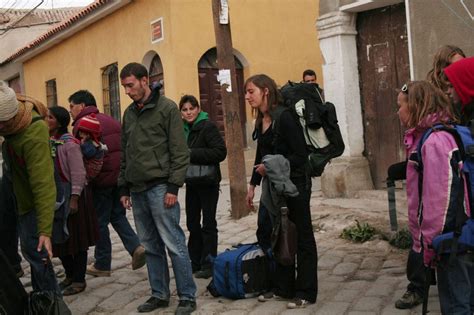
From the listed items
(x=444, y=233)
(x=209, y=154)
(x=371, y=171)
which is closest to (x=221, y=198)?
(x=371, y=171)

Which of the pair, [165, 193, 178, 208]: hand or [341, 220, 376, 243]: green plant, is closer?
[165, 193, 178, 208]: hand

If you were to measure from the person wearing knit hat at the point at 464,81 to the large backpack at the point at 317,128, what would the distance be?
54.8 inches

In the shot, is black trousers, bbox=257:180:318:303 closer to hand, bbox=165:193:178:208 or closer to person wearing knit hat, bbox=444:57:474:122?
hand, bbox=165:193:178:208

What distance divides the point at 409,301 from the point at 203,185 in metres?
2.21

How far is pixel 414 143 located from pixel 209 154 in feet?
7.24

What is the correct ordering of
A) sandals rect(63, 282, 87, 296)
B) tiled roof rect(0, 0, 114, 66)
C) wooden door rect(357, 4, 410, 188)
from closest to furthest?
1. sandals rect(63, 282, 87, 296)
2. wooden door rect(357, 4, 410, 188)
3. tiled roof rect(0, 0, 114, 66)

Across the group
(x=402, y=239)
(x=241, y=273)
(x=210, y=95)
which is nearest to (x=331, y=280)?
(x=241, y=273)

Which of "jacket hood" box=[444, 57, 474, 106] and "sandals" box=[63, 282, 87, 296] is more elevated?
"jacket hood" box=[444, 57, 474, 106]

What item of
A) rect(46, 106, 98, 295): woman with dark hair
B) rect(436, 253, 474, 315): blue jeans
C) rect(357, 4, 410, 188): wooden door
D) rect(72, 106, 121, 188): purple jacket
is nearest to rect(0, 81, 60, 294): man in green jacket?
rect(46, 106, 98, 295): woman with dark hair

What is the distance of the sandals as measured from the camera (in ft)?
20.9

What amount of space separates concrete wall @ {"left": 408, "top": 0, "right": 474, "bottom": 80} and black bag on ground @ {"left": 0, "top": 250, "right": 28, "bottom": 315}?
5476mm

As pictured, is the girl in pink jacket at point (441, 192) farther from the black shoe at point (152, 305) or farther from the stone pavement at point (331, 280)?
the black shoe at point (152, 305)

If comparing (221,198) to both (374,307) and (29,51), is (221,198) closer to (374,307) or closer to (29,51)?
(374,307)

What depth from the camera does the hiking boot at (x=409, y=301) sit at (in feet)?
17.3
